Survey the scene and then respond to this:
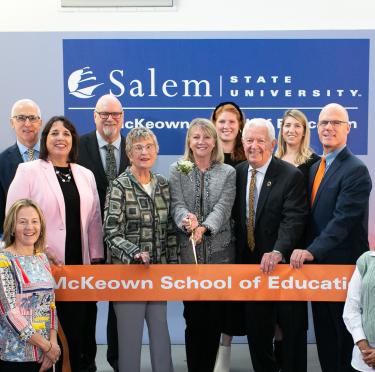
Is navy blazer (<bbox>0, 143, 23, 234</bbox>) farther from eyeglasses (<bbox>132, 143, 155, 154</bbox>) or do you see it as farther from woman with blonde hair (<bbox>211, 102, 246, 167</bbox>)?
woman with blonde hair (<bbox>211, 102, 246, 167</bbox>)

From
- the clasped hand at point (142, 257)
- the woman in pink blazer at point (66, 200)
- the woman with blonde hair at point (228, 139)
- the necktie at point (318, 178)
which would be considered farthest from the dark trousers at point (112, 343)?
the necktie at point (318, 178)

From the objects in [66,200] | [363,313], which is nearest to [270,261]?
[363,313]

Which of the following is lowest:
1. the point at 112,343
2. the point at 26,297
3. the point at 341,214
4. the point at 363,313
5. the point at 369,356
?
the point at 112,343

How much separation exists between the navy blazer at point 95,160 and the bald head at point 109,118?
0.28 ft

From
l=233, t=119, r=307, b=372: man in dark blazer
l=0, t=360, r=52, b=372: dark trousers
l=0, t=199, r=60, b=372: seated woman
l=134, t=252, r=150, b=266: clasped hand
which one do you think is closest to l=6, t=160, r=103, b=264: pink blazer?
l=0, t=199, r=60, b=372: seated woman

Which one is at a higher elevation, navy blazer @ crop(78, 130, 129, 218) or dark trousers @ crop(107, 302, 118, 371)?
navy blazer @ crop(78, 130, 129, 218)

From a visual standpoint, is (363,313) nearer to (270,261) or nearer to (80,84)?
(270,261)

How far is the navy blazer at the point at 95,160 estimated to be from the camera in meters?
5.11

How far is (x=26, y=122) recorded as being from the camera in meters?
5.16

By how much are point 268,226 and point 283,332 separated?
767mm

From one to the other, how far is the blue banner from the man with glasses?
66 centimetres

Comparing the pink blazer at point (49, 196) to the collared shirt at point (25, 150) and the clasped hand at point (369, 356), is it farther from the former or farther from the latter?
the clasped hand at point (369, 356)

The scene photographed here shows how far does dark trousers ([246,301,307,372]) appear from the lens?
14.9 feet

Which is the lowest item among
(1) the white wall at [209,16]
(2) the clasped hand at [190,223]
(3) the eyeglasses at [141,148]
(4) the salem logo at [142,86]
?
(2) the clasped hand at [190,223]
